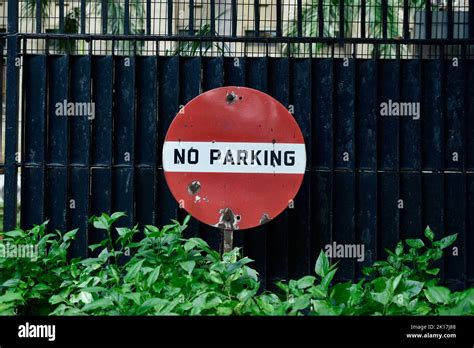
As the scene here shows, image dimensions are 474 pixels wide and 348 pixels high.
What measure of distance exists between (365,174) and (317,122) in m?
0.57

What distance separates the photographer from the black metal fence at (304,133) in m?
6.54

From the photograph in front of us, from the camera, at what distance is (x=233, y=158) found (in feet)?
19.7

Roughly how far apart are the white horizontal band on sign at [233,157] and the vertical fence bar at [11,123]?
4.59 feet

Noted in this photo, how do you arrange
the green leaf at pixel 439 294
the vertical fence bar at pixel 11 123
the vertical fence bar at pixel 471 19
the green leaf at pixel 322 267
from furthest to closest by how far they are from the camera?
the vertical fence bar at pixel 471 19
the vertical fence bar at pixel 11 123
the green leaf at pixel 322 267
the green leaf at pixel 439 294

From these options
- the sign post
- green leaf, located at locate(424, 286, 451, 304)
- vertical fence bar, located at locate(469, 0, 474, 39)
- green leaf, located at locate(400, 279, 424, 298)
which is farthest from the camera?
vertical fence bar, located at locate(469, 0, 474, 39)

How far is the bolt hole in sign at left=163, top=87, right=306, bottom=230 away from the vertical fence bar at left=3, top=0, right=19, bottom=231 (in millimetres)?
1398

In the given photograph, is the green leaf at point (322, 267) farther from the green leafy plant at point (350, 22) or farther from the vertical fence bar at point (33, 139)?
the vertical fence bar at point (33, 139)

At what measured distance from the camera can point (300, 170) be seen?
5.96 metres

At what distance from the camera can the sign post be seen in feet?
19.1

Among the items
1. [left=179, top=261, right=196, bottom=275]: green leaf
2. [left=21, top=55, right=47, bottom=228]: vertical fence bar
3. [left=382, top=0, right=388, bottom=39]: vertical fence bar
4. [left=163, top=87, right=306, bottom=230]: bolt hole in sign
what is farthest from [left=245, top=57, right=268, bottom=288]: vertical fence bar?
[left=179, top=261, right=196, bottom=275]: green leaf

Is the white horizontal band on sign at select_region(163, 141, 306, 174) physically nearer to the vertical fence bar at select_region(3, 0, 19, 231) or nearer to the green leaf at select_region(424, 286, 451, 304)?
the vertical fence bar at select_region(3, 0, 19, 231)

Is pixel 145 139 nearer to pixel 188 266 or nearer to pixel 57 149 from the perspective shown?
pixel 57 149

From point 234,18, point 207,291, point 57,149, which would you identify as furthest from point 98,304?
point 234,18

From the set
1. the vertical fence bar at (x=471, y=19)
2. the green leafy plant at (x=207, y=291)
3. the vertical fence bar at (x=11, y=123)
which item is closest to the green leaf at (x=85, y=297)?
the green leafy plant at (x=207, y=291)
